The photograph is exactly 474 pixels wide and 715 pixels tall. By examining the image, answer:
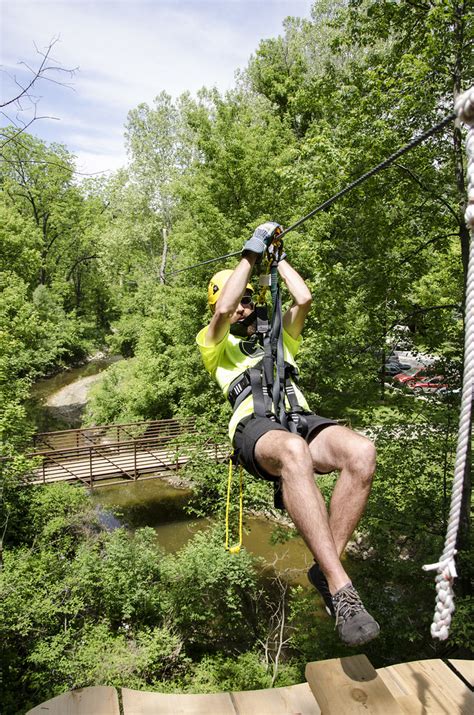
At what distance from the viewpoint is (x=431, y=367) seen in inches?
242

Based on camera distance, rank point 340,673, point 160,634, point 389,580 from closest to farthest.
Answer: point 340,673, point 389,580, point 160,634

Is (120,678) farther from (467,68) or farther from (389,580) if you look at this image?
(467,68)

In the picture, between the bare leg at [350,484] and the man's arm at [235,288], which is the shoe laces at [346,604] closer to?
the bare leg at [350,484]

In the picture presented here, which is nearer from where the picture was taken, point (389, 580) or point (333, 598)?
point (333, 598)

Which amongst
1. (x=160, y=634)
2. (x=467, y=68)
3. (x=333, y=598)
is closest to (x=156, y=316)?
(x=160, y=634)

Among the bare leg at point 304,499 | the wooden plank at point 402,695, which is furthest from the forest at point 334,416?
the wooden plank at point 402,695

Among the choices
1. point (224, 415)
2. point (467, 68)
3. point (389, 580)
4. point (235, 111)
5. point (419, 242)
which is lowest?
point (389, 580)

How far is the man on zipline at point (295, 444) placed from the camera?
1801 mm

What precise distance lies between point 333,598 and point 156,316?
1480cm

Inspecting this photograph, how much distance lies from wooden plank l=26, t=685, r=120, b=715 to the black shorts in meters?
0.99

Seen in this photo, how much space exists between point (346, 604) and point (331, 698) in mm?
430

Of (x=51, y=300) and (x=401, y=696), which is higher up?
(x=51, y=300)

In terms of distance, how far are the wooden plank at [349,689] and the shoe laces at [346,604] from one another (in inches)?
9.4

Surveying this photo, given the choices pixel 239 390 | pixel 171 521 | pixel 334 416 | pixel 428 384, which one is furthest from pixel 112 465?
pixel 239 390
